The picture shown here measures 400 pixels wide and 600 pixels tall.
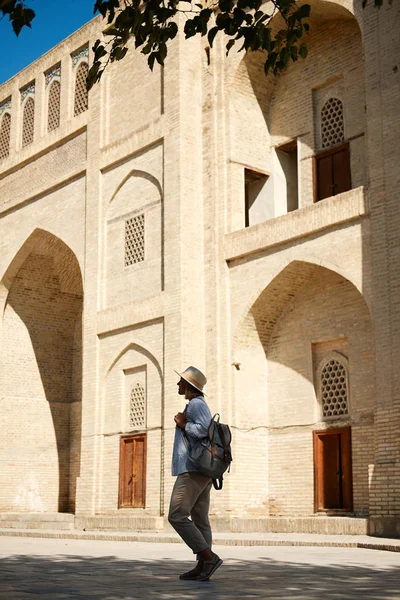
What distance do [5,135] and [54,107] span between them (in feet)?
7.37

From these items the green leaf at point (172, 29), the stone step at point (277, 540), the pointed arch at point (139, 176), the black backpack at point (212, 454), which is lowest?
the stone step at point (277, 540)

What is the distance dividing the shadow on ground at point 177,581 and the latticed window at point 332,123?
8.93m

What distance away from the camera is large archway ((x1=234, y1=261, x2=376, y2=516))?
1348 centimetres

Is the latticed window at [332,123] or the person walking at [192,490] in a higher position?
the latticed window at [332,123]

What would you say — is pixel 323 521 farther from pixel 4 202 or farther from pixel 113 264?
pixel 4 202

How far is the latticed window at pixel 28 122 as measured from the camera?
2017cm

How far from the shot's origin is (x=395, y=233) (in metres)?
12.3

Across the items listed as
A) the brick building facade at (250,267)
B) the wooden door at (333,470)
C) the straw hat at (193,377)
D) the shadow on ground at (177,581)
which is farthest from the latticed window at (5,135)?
the straw hat at (193,377)

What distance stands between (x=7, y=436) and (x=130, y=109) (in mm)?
7756

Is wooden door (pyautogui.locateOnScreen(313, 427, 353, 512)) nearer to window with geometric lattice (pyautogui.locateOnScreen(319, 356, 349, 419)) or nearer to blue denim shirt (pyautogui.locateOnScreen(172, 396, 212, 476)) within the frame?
window with geometric lattice (pyautogui.locateOnScreen(319, 356, 349, 419))

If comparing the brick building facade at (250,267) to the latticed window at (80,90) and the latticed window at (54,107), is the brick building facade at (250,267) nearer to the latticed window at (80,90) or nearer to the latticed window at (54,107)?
the latticed window at (80,90)

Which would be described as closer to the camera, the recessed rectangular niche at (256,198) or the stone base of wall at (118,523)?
the stone base of wall at (118,523)

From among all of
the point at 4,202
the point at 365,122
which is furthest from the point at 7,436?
the point at 365,122

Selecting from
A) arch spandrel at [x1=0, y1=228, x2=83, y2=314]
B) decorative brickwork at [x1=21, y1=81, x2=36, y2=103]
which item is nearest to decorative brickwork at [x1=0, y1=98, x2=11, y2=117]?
decorative brickwork at [x1=21, y1=81, x2=36, y2=103]
